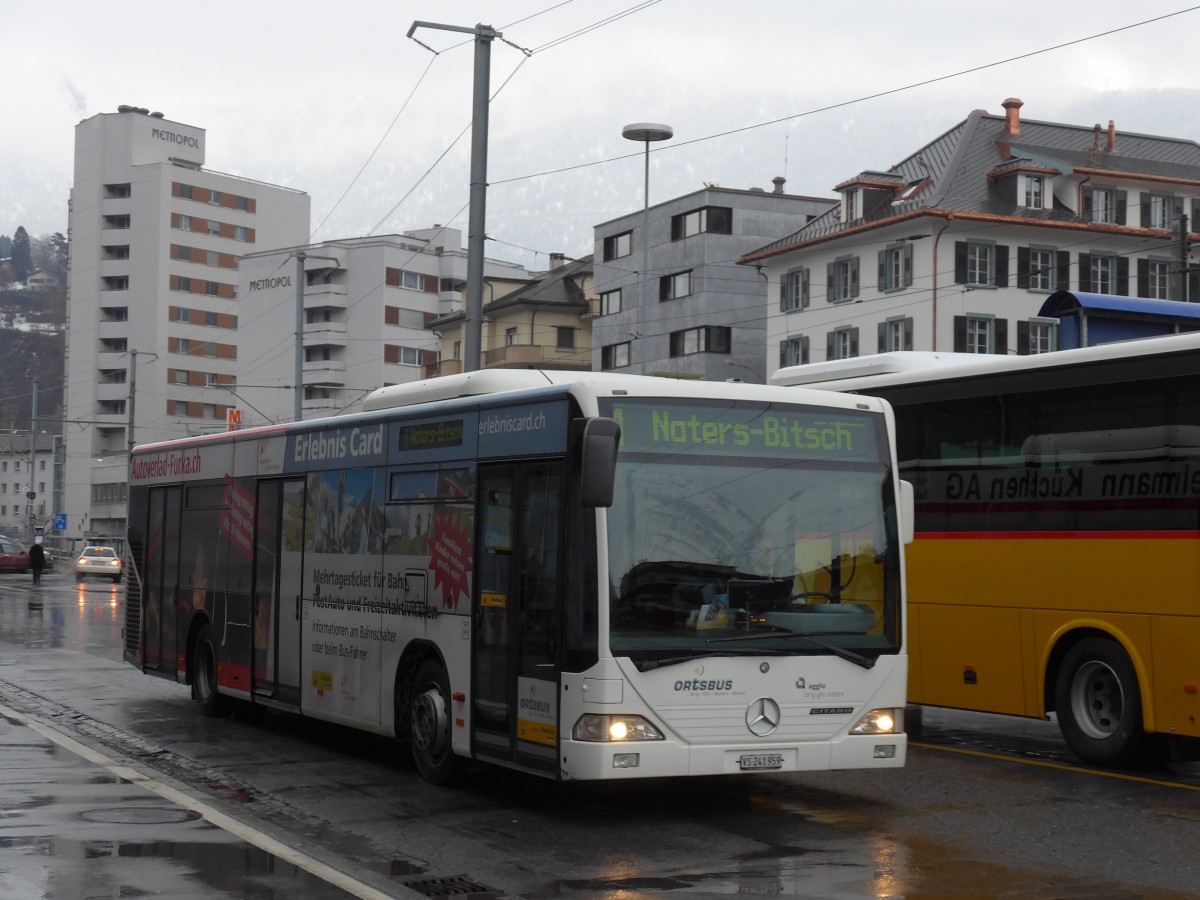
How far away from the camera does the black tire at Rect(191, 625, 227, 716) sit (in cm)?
1672

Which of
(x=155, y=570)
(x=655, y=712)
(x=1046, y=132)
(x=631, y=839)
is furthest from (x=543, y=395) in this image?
(x=1046, y=132)

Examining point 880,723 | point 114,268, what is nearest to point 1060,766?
point 880,723

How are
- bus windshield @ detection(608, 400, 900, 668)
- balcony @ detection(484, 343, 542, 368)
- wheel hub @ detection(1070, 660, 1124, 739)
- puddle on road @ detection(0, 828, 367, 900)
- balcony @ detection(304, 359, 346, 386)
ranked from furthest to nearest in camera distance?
1. balcony @ detection(304, 359, 346, 386)
2. balcony @ detection(484, 343, 542, 368)
3. wheel hub @ detection(1070, 660, 1124, 739)
4. bus windshield @ detection(608, 400, 900, 668)
5. puddle on road @ detection(0, 828, 367, 900)

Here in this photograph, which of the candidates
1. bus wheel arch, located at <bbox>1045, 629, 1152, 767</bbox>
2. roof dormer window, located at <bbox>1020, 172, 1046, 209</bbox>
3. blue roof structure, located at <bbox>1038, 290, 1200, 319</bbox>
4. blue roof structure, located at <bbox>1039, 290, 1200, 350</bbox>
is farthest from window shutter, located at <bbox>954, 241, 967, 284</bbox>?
bus wheel arch, located at <bbox>1045, 629, 1152, 767</bbox>

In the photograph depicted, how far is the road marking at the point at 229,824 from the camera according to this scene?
8.39 metres

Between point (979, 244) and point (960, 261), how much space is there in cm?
120

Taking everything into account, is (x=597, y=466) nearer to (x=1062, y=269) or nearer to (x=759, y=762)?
(x=759, y=762)

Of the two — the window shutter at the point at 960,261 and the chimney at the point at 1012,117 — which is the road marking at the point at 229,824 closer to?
the window shutter at the point at 960,261

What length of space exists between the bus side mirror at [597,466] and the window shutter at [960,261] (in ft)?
170

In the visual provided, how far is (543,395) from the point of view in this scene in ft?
35.3

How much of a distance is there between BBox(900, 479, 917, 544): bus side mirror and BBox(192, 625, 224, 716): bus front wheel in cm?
808

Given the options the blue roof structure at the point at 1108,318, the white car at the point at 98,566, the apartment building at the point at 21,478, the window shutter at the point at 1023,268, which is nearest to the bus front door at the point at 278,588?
the blue roof structure at the point at 1108,318

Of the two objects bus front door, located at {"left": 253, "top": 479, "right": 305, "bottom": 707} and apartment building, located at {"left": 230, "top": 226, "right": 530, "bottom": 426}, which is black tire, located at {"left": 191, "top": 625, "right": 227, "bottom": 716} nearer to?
bus front door, located at {"left": 253, "top": 479, "right": 305, "bottom": 707}

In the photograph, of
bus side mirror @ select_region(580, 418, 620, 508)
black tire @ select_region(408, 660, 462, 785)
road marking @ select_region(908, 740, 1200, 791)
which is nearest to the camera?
bus side mirror @ select_region(580, 418, 620, 508)
